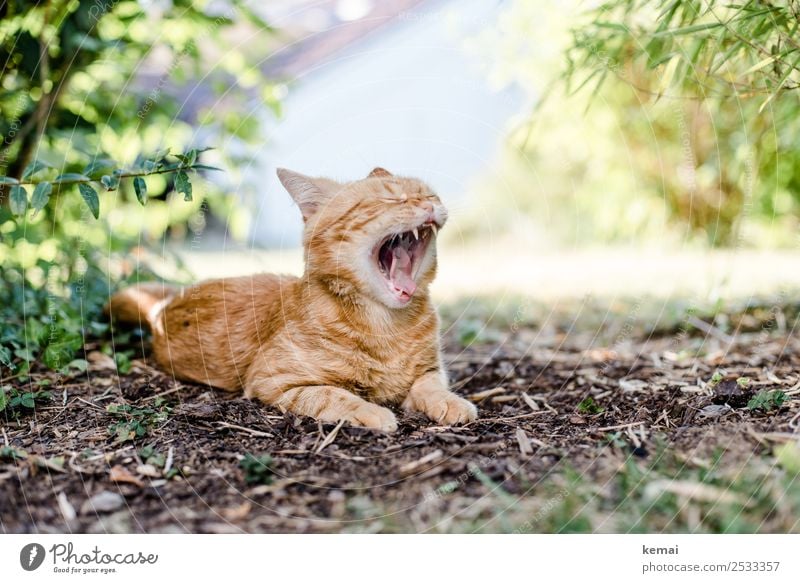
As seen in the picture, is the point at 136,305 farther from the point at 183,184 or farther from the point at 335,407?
the point at 335,407

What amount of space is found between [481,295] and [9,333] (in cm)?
354

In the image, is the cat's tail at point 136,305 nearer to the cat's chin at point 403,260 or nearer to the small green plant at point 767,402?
the cat's chin at point 403,260

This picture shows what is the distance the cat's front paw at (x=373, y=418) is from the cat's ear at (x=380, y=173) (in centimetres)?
106

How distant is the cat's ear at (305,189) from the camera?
3.10 m

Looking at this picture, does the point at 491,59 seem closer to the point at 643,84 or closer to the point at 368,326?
the point at 643,84

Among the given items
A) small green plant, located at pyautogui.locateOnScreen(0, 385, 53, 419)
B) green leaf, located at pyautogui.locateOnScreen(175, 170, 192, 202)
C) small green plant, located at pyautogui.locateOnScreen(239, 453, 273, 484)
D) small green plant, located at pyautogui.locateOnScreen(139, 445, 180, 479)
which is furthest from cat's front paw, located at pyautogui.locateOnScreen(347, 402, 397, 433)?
small green plant, located at pyautogui.locateOnScreen(0, 385, 53, 419)

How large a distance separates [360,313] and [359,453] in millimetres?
744

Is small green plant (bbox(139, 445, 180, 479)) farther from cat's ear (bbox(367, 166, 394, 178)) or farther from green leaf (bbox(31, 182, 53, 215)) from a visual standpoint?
cat's ear (bbox(367, 166, 394, 178))

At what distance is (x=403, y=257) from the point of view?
3141mm

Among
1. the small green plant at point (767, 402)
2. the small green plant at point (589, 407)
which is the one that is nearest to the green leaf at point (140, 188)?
the small green plant at point (589, 407)

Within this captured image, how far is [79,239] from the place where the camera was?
4.37 m

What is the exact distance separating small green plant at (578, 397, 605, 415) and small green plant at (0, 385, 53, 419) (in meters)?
2.20

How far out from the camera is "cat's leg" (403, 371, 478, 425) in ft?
9.38
